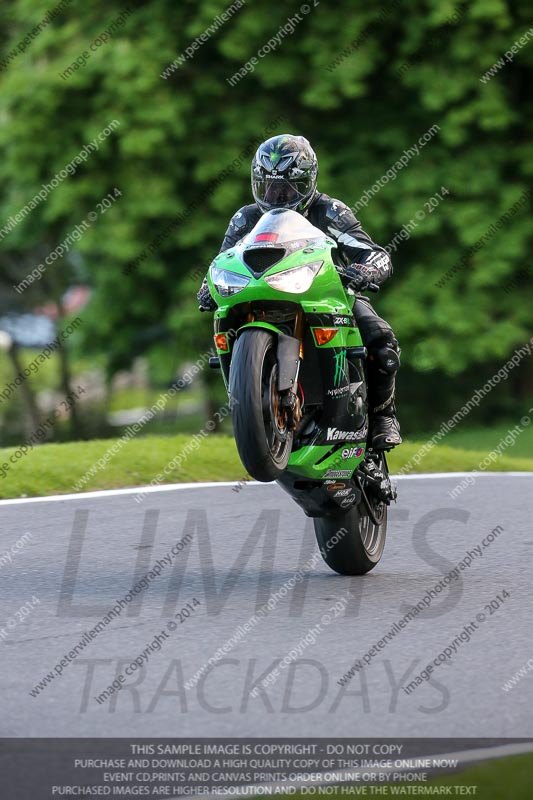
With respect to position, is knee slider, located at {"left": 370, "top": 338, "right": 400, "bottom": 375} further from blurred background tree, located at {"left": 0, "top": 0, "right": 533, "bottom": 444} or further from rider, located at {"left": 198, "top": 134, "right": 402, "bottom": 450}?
blurred background tree, located at {"left": 0, "top": 0, "right": 533, "bottom": 444}

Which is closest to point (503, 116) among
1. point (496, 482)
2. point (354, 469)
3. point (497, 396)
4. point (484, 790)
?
point (497, 396)

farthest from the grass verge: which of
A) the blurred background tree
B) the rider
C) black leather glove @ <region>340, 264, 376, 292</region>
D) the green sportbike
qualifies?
the blurred background tree

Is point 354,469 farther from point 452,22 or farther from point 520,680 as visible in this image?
point 452,22

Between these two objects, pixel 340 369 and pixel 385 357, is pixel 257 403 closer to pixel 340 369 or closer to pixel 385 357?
pixel 340 369

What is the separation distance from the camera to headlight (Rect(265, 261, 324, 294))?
625 centimetres

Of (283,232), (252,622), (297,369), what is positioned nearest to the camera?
(252,622)

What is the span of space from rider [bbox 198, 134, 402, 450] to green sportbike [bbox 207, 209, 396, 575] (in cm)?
15

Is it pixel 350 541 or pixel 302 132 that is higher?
pixel 350 541

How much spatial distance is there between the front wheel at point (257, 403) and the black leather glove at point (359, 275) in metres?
0.74

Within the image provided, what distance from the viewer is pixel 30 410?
1155 inches

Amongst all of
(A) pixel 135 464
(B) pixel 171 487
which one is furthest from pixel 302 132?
(B) pixel 171 487

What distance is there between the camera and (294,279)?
631 centimetres

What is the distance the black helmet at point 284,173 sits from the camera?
22.2 ft

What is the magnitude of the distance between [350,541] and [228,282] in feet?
5.12
